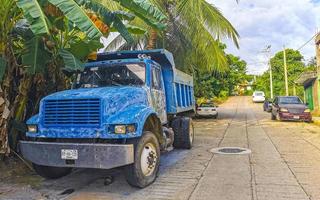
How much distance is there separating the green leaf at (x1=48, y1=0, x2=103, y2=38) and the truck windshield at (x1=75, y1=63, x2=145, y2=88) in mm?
1805


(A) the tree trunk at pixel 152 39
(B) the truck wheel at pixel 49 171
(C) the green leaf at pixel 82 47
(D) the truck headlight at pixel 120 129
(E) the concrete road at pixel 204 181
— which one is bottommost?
(E) the concrete road at pixel 204 181

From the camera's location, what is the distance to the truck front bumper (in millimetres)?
5840

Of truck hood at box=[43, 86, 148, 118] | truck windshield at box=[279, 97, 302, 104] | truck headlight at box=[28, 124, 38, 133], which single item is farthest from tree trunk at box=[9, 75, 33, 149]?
truck windshield at box=[279, 97, 302, 104]

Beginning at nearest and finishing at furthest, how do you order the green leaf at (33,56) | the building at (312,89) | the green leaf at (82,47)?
the green leaf at (33,56)
the green leaf at (82,47)
the building at (312,89)

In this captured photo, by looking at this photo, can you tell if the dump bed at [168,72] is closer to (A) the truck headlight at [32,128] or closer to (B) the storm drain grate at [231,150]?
(B) the storm drain grate at [231,150]

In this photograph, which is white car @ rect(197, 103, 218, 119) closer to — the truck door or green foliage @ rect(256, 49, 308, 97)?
the truck door

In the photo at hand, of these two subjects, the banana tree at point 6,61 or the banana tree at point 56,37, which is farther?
the banana tree at point 6,61

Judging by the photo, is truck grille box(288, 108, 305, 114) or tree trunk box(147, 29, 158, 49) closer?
tree trunk box(147, 29, 158, 49)

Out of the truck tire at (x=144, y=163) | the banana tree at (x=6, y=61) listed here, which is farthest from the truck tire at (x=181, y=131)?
the banana tree at (x=6, y=61)

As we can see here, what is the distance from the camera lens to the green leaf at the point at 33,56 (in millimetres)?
7145

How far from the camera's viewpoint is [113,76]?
26.3ft

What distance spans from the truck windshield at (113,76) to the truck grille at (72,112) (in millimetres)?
1603

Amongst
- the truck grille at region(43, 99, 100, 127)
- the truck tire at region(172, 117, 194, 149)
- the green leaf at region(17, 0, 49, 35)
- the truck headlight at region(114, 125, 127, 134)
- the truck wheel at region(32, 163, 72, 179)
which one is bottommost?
the truck wheel at region(32, 163, 72, 179)

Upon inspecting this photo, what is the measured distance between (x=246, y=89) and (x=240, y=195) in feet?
250
